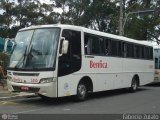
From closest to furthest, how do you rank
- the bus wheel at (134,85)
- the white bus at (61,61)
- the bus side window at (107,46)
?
the white bus at (61,61), the bus side window at (107,46), the bus wheel at (134,85)

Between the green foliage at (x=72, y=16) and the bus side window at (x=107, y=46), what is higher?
the green foliage at (x=72, y=16)

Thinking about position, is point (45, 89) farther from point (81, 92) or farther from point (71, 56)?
point (81, 92)

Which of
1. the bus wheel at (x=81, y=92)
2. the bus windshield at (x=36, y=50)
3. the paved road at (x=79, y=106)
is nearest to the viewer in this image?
the paved road at (x=79, y=106)

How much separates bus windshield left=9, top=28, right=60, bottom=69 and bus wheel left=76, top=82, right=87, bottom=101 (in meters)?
2.12

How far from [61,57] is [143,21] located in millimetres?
39760

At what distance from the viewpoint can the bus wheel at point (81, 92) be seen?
15.9 meters

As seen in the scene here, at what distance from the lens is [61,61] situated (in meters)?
14.7

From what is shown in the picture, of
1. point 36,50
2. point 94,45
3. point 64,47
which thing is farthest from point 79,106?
point 94,45

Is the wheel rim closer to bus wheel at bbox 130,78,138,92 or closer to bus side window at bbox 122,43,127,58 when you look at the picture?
bus side window at bbox 122,43,127,58

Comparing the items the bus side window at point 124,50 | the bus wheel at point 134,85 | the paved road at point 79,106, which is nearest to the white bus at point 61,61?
the paved road at point 79,106

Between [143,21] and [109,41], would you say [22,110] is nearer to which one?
[109,41]

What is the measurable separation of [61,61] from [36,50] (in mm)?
1072

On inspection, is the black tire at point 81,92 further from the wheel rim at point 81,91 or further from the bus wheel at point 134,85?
the bus wheel at point 134,85

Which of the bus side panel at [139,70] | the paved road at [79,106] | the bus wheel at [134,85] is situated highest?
the bus side panel at [139,70]
